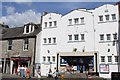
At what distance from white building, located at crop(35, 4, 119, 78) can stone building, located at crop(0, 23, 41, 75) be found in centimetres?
111

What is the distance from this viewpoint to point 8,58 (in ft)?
125

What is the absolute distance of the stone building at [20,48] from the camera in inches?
1406

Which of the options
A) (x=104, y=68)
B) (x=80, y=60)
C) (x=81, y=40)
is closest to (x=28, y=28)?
(x=81, y=40)

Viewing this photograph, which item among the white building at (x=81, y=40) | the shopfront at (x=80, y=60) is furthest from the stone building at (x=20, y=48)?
the shopfront at (x=80, y=60)

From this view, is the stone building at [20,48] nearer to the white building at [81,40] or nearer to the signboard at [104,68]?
the white building at [81,40]

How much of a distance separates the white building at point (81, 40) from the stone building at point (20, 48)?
3.63ft

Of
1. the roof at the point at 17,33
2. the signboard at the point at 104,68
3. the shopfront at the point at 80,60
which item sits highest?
the roof at the point at 17,33

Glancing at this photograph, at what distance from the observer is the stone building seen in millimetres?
35719

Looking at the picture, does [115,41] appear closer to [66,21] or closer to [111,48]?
[111,48]

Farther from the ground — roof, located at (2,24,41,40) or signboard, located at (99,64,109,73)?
roof, located at (2,24,41,40)

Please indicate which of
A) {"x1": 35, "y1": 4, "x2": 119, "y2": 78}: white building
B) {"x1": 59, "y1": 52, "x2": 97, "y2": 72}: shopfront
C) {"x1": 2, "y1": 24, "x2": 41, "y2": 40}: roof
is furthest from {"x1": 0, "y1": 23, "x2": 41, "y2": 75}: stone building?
{"x1": 59, "y1": 52, "x2": 97, "y2": 72}: shopfront

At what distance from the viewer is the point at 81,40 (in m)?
32.7

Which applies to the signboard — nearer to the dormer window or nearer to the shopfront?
the shopfront

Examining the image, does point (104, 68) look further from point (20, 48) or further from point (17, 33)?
point (17, 33)
